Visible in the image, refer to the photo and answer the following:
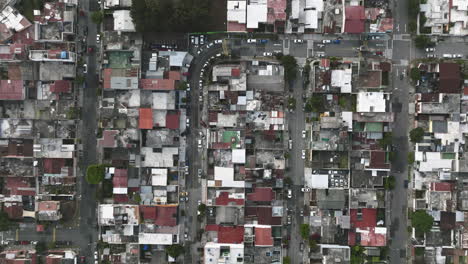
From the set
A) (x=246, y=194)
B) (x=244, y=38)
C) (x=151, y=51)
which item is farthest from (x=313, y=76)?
(x=151, y=51)

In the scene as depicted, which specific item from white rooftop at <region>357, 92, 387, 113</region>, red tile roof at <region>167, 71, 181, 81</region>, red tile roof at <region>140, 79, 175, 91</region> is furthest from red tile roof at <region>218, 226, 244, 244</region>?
white rooftop at <region>357, 92, 387, 113</region>

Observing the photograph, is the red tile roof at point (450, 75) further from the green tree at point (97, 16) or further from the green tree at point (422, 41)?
the green tree at point (97, 16)

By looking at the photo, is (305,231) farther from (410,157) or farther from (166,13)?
(166,13)

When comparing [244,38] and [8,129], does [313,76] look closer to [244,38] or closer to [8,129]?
[244,38]

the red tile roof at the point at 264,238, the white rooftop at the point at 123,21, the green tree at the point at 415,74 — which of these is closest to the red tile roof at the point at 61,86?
the white rooftop at the point at 123,21

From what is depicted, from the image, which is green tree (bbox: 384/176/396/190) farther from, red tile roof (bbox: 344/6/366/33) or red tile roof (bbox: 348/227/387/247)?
red tile roof (bbox: 344/6/366/33)

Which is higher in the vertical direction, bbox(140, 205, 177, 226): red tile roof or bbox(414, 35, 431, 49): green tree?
bbox(414, 35, 431, 49): green tree
